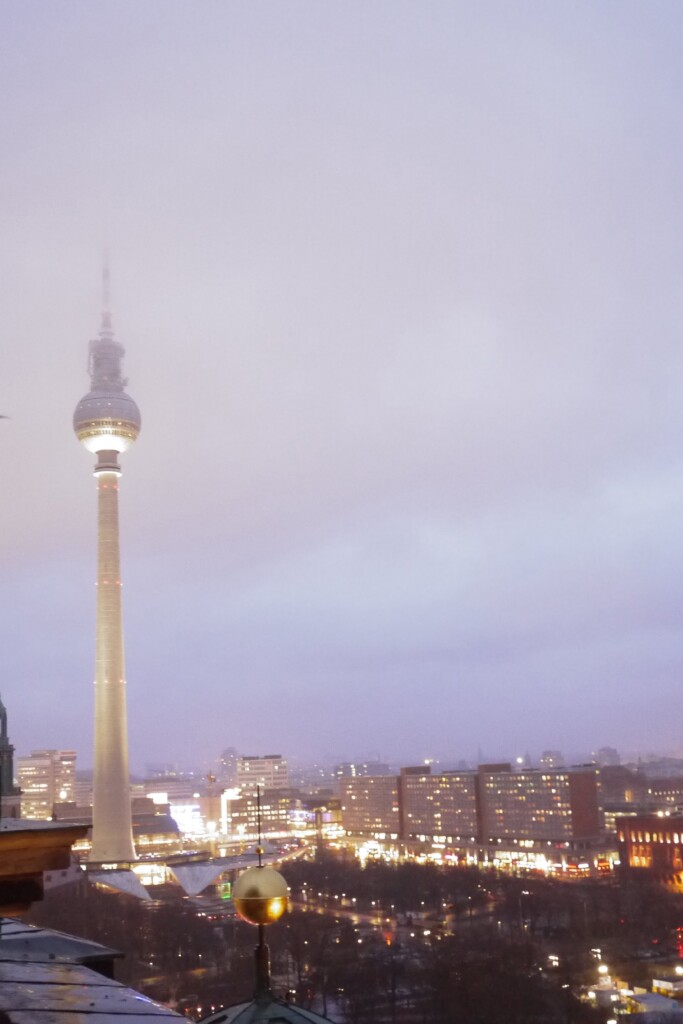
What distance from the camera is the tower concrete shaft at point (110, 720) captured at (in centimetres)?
5106

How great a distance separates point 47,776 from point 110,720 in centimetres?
6165

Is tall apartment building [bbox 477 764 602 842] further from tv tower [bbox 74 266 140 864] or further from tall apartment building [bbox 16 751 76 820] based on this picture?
tall apartment building [bbox 16 751 76 820]

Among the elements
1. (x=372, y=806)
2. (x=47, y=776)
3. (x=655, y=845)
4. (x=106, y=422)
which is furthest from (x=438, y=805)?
(x=47, y=776)

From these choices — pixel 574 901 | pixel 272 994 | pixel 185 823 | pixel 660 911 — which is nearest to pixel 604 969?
pixel 660 911

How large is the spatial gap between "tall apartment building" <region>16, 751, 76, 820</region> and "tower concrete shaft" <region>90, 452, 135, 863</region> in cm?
5229

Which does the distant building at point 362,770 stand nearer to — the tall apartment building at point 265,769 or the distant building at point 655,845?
the tall apartment building at point 265,769

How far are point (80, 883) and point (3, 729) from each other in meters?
37.1

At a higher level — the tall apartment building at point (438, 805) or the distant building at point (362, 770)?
the tall apartment building at point (438, 805)

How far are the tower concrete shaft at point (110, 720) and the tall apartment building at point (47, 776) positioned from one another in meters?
52.3

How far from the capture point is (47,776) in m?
107

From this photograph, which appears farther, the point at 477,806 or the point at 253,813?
the point at 253,813

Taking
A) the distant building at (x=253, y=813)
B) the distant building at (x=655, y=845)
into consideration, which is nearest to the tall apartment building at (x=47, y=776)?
the distant building at (x=253, y=813)

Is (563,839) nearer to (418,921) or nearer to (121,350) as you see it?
(418,921)

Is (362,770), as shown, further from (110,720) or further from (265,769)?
(110,720)
